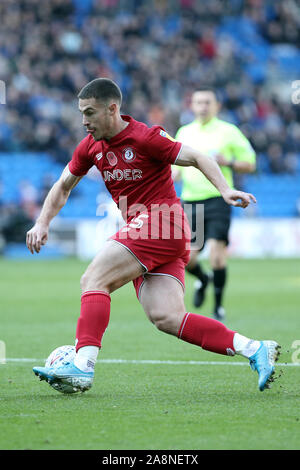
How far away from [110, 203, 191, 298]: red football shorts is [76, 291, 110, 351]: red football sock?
0.38 m

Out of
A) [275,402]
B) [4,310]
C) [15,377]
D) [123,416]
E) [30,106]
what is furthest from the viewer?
[30,106]

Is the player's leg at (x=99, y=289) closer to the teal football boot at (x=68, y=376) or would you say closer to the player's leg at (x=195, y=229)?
the teal football boot at (x=68, y=376)

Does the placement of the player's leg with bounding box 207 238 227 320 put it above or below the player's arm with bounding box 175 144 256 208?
below

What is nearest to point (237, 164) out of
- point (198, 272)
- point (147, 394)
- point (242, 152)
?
point (242, 152)

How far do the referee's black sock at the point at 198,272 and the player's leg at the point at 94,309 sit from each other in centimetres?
483

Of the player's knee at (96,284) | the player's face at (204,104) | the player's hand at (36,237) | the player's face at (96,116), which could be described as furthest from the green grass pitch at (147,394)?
the player's face at (204,104)

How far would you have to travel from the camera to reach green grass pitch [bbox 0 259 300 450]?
408cm

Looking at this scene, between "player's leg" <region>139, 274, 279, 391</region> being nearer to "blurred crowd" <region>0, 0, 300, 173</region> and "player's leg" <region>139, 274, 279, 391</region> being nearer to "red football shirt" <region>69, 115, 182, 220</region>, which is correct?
"red football shirt" <region>69, 115, 182, 220</region>

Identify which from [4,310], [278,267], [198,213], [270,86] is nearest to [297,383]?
[198,213]

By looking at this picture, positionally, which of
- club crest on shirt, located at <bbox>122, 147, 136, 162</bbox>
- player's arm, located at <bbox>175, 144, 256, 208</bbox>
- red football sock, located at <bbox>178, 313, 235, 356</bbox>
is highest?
club crest on shirt, located at <bbox>122, 147, 136, 162</bbox>

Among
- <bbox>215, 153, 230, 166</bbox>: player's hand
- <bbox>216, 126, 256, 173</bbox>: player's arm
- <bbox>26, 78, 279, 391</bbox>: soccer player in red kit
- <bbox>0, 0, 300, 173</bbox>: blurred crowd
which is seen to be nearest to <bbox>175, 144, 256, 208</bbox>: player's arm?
<bbox>26, 78, 279, 391</bbox>: soccer player in red kit
